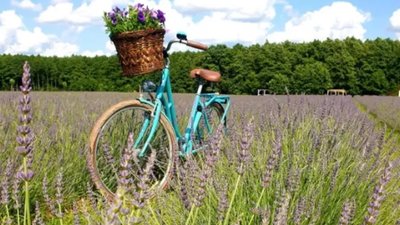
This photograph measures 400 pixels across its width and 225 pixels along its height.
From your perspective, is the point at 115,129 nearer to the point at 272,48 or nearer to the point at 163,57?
the point at 163,57

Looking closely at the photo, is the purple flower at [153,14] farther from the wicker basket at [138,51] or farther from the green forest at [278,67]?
the green forest at [278,67]

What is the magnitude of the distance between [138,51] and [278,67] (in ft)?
156

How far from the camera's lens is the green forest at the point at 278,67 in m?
49.5

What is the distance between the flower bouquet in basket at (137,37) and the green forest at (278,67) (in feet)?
139

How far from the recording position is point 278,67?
168 feet

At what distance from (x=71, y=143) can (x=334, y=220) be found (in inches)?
104

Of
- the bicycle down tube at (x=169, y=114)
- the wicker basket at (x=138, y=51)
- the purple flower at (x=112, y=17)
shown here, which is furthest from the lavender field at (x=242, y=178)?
the purple flower at (x=112, y=17)

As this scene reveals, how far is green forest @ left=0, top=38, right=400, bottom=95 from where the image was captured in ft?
163

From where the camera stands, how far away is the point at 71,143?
4.80 meters

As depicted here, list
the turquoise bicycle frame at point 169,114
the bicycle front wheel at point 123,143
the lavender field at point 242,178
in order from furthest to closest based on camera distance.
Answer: the turquoise bicycle frame at point 169,114 < the bicycle front wheel at point 123,143 < the lavender field at point 242,178

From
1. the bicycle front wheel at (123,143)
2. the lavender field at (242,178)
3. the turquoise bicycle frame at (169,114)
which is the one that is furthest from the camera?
the turquoise bicycle frame at (169,114)

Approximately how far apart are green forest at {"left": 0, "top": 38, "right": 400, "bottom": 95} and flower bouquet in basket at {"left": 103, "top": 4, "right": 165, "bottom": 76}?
42510 millimetres

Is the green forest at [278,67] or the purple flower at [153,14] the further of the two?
the green forest at [278,67]

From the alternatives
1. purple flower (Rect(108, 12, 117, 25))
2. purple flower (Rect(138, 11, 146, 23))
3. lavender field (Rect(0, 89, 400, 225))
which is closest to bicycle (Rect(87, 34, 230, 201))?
lavender field (Rect(0, 89, 400, 225))
